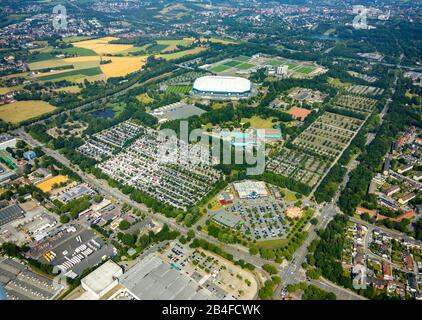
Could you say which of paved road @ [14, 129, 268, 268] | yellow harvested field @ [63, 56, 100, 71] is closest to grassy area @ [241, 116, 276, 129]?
paved road @ [14, 129, 268, 268]

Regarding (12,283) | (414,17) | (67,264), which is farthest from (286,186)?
(414,17)

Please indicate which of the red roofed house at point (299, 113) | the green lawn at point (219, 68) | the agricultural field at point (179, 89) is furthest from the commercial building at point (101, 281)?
the green lawn at point (219, 68)

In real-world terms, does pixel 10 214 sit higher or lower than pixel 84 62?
lower

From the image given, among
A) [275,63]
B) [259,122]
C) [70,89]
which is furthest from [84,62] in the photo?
[259,122]

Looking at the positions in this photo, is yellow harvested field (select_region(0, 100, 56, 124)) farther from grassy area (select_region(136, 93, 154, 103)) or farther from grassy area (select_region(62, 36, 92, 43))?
grassy area (select_region(62, 36, 92, 43))

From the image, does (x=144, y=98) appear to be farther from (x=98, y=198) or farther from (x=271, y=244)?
(x=271, y=244)

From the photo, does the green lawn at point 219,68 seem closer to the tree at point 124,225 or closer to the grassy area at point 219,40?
the grassy area at point 219,40
